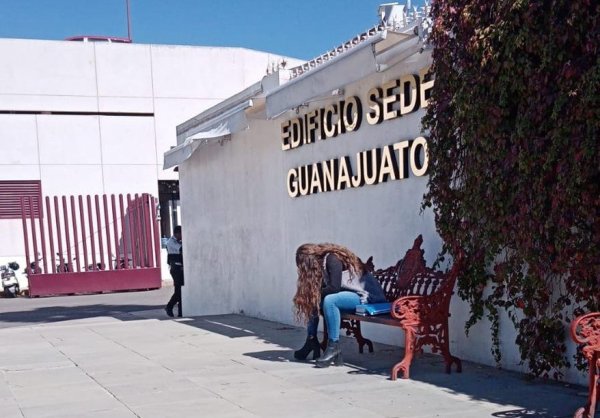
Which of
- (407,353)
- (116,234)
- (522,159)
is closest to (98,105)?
(116,234)

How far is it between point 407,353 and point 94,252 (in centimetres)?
1779

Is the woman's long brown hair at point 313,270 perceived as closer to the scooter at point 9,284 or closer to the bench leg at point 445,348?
the bench leg at point 445,348

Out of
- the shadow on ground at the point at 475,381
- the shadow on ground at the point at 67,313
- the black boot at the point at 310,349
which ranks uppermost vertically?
the black boot at the point at 310,349

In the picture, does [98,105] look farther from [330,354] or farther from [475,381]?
[475,381]

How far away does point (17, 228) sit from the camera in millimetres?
24625

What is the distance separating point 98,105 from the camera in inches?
1008

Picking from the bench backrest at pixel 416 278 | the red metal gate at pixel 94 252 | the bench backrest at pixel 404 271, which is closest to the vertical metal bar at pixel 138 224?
the red metal gate at pixel 94 252

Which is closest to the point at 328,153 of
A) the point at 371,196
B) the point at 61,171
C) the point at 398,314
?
the point at 371,196

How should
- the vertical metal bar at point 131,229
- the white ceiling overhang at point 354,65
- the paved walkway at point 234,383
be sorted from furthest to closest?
the vertical metal bar at point 131,229, the white ceiling overhang at point 354,65, the paved walkway at point 234,383

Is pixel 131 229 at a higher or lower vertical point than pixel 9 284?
higher

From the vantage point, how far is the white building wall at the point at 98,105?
24703 millimetres

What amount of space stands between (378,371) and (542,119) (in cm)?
272

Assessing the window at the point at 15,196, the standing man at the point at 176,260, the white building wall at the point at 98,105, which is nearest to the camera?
the standing man at the point at 176,260

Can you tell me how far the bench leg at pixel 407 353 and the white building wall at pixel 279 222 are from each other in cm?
87
